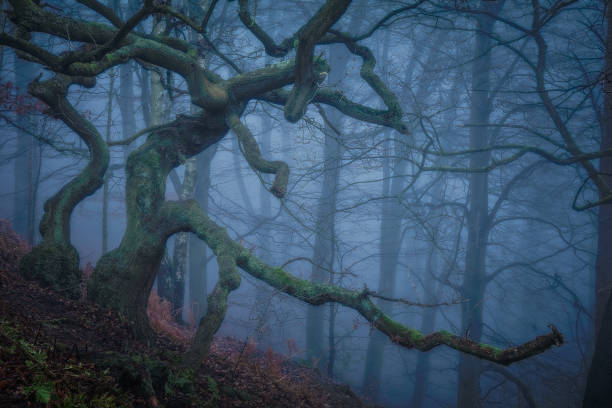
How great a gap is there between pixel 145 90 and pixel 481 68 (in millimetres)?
11172

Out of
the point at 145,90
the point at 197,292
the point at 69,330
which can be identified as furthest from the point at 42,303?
the point at 145,90

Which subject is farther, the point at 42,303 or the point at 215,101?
the point at 215,101

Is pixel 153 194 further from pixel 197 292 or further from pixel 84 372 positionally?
pixel 197 292

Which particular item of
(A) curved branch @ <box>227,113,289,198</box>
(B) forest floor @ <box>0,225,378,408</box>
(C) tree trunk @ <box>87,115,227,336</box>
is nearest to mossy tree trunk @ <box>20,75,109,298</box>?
(B) forest floor @ <box>0,225,378,408</box>

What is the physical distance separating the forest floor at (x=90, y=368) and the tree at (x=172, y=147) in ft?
1.21

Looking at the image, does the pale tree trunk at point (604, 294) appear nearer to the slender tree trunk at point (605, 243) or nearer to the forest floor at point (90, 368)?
the slender tree trunk at point (605, 243)

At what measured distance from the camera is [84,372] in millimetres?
2271

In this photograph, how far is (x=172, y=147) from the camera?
5.46 meters

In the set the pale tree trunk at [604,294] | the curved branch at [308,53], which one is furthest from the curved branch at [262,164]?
the pale tree trunk at [604,294]

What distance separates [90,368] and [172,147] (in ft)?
12.4

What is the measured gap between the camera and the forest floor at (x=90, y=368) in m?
1.96

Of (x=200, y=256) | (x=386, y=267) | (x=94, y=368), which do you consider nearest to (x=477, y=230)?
(x=386, y=267)

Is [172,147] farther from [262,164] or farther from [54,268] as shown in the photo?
[54,268]

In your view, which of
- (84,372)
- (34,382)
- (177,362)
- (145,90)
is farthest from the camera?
(145,90)
